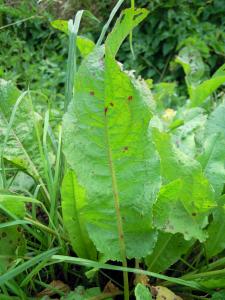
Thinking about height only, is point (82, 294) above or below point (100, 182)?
below

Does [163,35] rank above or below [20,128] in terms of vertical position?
below

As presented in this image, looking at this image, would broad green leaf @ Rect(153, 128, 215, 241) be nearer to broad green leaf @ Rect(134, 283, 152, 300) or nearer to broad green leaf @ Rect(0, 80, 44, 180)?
broad green leaf @ Rect(134, 283, 152, 300)

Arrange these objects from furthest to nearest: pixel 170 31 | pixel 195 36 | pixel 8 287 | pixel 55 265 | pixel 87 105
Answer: pixel 170 31 → pixel 195 36 → pixel 55 265 → pixel 8 287 → pixel 87 105

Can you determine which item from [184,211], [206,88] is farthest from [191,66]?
[184,211]

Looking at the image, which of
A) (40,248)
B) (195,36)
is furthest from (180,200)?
(195,36)

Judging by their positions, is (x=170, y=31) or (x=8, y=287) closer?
(x=8, y=287)


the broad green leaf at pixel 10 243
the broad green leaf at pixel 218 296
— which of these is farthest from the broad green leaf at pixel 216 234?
the broad green leaf at pixel 10 243

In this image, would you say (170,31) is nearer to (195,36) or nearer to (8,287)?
(195,36)

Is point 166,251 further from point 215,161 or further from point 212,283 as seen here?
point 215,161
